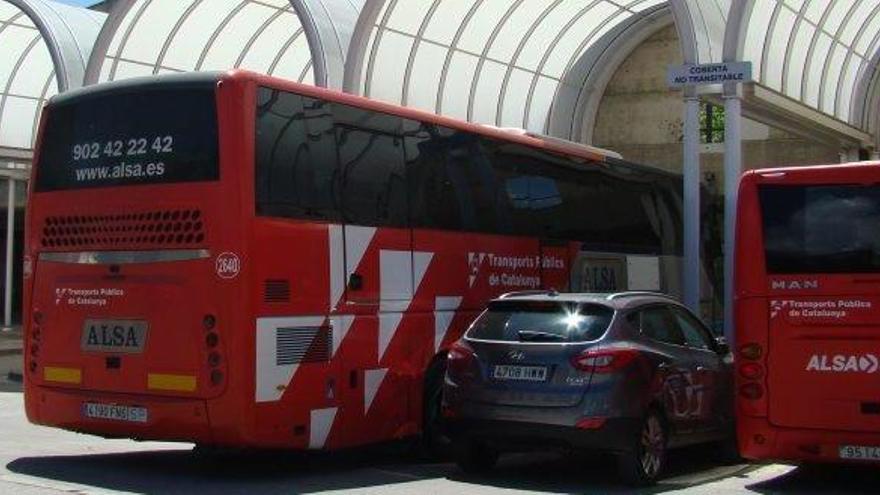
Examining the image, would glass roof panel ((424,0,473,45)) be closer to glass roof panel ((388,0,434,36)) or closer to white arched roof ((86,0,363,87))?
glass roof panel ((388,0,434,36))

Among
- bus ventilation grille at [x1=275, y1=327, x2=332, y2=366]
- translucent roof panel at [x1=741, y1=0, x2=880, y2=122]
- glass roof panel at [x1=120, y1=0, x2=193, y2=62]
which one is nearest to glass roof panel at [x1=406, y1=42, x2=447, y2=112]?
glass roof panel at [x1=120, y1=0, x2=193, y2=62]

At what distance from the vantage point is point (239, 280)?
9.20m

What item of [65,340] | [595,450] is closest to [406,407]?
[595,450]

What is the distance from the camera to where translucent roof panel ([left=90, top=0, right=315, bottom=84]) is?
78.6ft

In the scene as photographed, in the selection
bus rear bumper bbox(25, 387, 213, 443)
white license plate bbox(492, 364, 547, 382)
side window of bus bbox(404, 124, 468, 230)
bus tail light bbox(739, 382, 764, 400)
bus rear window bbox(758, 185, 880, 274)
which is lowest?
bus rear bumper bbox(25, 387, 213, 443)

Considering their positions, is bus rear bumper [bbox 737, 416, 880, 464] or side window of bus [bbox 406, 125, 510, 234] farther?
side window of bus [bbox 406, 125, 510, 234]

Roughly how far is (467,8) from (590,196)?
945 cm

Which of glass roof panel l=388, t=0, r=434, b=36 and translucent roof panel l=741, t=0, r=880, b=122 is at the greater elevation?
glass roof panel l=388, t=0, r=434, b=36

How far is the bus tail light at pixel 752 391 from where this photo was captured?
9.52 meters

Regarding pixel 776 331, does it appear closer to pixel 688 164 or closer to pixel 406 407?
pixel 406 407

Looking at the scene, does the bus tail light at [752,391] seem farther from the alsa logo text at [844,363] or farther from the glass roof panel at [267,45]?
the glass roof panel at [267,45]

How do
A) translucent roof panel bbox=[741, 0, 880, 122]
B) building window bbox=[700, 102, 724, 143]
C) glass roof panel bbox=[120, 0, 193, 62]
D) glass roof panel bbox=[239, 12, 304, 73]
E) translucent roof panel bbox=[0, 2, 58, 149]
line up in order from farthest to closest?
translucent roof panel bbox=[0, 2, 58, 149] < building window bbox=[700, 102, 724, 143] < glass roof panel bbox=[239, 12, 304, 73] < glass roof panel bbox=[120, 0, 193, 62] < translucent roof panel bbox=[741, 0, 880, 122]

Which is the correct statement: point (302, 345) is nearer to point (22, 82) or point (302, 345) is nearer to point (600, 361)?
point (600, 361)

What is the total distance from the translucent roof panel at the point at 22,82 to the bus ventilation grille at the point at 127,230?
20871mm
